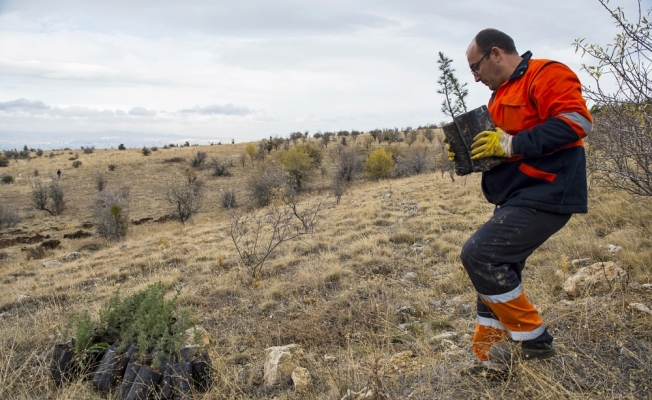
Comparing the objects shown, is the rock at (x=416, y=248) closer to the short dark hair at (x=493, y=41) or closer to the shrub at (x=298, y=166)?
the short dark hair at (x=493, y=41)

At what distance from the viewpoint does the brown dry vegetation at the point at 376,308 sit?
2.25m

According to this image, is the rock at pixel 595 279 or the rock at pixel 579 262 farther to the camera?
the rock at pixel 579 262

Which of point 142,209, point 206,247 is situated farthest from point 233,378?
point 142,209

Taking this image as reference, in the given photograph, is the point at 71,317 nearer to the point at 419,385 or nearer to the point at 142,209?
the point at 419,385

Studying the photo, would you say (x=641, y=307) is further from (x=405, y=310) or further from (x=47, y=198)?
(x=47, y=198)

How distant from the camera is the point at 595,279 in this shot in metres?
3.26

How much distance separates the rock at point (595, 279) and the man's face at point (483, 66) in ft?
6.79

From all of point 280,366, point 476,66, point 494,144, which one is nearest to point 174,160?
point 280,366

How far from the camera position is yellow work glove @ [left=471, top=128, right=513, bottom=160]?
6.46 feet

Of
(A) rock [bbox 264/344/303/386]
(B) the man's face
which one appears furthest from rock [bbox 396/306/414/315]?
(B) the man's face

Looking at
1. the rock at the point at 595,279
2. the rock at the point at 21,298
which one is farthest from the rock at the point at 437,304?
the rock at the point at 21,298

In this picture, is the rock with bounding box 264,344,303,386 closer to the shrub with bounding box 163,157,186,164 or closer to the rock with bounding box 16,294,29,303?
the rock with bounding box 16,294,29,303

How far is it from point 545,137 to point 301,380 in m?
2.08

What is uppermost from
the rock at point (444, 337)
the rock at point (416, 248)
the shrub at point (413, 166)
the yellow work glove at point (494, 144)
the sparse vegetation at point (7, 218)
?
the yellow work glove at point (494, 144)
